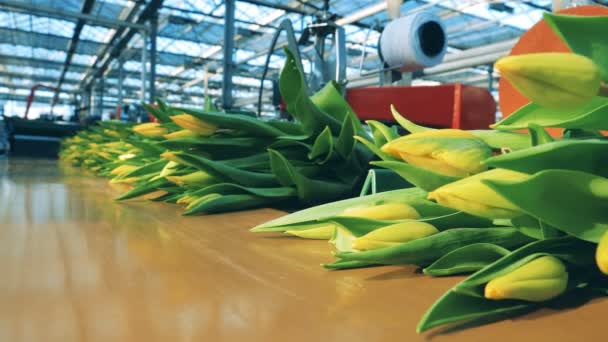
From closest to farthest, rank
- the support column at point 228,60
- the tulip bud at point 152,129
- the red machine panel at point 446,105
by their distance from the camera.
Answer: the tulip bud at point 152,129 < the red machine panel at point 446,105 < the support column at point 228,60

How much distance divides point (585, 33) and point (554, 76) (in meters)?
0.04

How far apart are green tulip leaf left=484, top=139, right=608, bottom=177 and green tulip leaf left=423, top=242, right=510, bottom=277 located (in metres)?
0.06

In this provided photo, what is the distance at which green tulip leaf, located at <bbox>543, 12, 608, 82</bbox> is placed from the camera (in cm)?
18

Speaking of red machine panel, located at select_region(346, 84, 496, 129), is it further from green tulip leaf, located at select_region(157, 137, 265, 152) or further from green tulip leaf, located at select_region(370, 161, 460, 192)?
green tulip leaf, located at select_region(370, 161, 460, 192)

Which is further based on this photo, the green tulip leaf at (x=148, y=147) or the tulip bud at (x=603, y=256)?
the green tulip leaf at (x=148, y=147)

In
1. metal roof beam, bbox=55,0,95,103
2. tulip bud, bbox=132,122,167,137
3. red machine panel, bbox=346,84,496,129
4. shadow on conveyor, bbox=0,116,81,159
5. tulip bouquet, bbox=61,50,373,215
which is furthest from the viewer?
metal roof beam, bbox=55,0,95,103

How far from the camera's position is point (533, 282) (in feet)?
0.63

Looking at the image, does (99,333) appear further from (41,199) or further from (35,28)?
(35,28)

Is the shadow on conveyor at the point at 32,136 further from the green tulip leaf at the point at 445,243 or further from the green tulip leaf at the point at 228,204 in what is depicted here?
the green tulip leaf at the point at 445,243

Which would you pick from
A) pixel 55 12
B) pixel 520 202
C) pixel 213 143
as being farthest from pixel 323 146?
pixel 55 12

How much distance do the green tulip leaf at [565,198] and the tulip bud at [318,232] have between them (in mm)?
193

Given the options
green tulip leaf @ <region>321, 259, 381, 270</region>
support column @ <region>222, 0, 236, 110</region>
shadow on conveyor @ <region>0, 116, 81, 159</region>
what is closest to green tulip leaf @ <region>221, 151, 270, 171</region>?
green tulip leaf @ <region>321, 259, 381, 270</region>

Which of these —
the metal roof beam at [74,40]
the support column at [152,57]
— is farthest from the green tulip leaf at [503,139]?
the support column at [152,57]

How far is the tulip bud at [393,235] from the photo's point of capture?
25 cm
